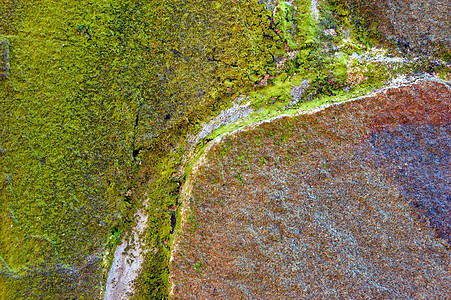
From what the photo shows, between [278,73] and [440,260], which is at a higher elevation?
[278,73]

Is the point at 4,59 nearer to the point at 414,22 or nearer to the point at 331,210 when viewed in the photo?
the point at 331,210

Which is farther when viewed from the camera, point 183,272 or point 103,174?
point 103,174

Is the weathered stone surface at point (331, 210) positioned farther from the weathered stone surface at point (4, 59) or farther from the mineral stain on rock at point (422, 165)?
the weathered stone surface at point (4, 59)

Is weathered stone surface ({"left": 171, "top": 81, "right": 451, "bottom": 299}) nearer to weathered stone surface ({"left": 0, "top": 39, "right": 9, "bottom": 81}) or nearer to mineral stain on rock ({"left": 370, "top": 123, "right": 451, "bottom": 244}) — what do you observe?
mineral stain on rock ({"left": 370, "top": 123, "right": 451, "bottom": 244})

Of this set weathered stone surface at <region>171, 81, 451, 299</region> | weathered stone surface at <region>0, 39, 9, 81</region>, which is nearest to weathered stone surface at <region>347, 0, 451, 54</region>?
weathered stone surface at <region>171, 81, 451, 299</region>

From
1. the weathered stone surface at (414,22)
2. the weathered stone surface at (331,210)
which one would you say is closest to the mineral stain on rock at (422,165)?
the weathered stone surface at (331,210)

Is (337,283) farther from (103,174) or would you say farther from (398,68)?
(103,174)

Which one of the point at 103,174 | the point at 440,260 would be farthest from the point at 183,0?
the point at 440,260
